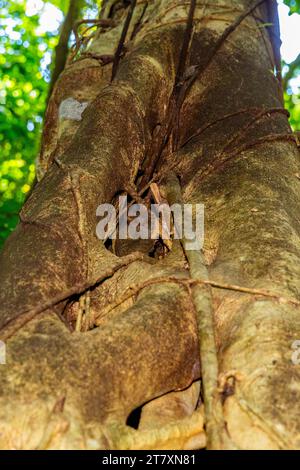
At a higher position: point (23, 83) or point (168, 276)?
point (23, 83)

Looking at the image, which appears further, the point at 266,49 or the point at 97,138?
the point at 266,49

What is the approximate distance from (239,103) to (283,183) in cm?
59

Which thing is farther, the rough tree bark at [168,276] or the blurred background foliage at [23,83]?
the blurred background foliage at [23,83]

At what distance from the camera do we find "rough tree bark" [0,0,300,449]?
1263mm

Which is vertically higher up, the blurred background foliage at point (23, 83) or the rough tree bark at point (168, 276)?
the blurred background foliage at point (23, 83)

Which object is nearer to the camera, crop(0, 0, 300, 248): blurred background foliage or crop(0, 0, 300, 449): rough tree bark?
crop(0, 0, 300, 449): rough tree bark

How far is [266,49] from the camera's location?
10.6 feet

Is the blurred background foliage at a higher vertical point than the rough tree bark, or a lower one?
higher

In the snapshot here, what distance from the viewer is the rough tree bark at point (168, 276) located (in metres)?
1.26

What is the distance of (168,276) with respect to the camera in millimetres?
1650

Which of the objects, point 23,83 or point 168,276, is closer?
point 168,276

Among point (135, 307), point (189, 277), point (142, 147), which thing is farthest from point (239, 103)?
point (135, 307)
